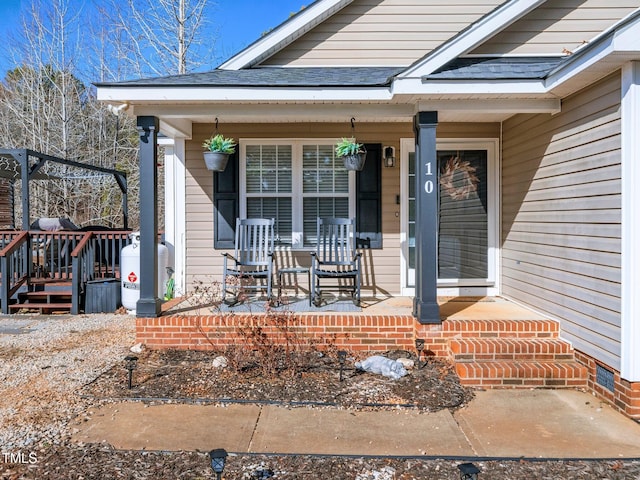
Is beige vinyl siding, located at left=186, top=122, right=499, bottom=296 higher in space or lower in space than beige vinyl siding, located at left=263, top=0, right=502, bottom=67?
lower

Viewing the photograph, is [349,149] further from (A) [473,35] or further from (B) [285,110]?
(A) [473,35]

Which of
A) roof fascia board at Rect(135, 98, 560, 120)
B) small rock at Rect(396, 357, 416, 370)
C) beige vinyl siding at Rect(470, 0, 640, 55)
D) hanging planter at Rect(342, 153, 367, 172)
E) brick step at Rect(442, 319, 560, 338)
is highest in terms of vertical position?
beige vinyl siding at Rect(470, 0, 640, 55)

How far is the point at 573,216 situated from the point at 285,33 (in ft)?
12.1

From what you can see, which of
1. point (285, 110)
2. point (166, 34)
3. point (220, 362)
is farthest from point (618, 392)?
point (166, 34)

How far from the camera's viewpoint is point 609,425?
2980 millimetres

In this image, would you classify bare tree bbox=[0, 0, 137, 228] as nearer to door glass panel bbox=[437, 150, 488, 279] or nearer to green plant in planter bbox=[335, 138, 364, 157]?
green plant in planter bbox=[335, 138, 364, 157]

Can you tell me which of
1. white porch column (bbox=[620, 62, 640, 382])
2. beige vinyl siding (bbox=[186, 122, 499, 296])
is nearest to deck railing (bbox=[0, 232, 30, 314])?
beige vinyl siding (bbox=[186, 122, 499, 296])

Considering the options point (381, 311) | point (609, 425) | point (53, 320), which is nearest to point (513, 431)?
point (609, 425)

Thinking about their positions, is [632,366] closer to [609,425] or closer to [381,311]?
[609,425]

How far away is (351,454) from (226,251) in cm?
359

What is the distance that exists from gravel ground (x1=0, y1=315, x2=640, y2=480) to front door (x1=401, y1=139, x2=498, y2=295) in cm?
184

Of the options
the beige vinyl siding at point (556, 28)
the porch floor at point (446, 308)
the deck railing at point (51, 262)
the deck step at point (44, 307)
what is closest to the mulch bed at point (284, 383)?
the porch floor at point (446, 308)

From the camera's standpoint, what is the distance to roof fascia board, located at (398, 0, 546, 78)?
157 inches

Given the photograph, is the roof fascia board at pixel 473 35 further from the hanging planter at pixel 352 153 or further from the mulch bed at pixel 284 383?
the mulch bed at pixel 284 383
